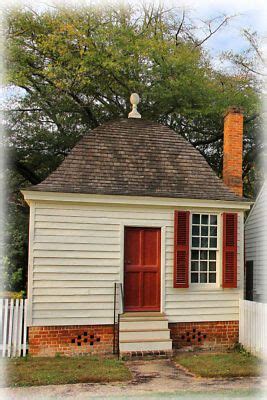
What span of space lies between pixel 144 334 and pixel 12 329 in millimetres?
2688

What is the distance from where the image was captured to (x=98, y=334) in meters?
9.48

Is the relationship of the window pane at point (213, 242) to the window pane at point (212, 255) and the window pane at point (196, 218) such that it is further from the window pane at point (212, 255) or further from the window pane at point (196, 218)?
the window pane at point (196, 218)

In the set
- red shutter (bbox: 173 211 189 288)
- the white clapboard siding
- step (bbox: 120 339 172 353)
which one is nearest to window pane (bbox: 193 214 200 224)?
red shutter (bbox: 173 211 189 288)

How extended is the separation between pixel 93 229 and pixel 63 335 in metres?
2.28

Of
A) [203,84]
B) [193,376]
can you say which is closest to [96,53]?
[203,84]

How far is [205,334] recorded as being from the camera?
10062 mm

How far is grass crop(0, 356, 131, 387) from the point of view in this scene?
7.08 meters

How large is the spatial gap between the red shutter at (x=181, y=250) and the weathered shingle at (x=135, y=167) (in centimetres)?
52

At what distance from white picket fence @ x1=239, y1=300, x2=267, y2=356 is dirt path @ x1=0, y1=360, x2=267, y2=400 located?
1.72 meters

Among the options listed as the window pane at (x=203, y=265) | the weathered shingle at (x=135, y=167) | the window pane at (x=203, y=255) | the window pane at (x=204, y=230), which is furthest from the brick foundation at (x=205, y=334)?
the weathered shingle at (x=135, y=167)

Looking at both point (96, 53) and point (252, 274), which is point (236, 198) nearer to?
point (252, 274)

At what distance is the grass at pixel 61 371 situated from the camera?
708 cm

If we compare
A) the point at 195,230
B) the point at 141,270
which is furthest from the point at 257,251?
the point at 141,270

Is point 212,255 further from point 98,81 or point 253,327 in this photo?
point 98,81
